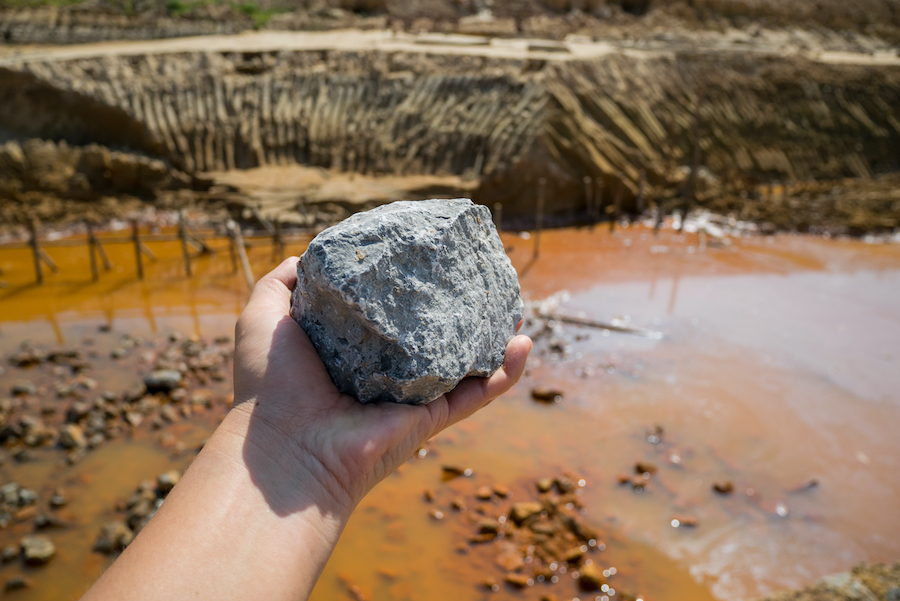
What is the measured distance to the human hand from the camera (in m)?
2.04


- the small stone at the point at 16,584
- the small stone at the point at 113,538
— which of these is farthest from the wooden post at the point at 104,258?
the small stone at the point at 16,584

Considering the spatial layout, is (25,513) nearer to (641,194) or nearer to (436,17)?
(641,194)

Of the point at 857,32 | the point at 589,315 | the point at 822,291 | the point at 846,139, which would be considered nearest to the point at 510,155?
the point at 589,315

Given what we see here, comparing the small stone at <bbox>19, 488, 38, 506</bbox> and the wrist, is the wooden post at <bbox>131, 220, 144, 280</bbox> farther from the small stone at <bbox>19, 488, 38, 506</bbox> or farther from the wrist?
the wrist

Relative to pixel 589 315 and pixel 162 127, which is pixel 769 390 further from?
pixel 162 127

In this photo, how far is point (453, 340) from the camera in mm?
2631

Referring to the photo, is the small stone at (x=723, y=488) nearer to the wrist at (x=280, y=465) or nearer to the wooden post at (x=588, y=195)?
the wrist at (x=280, y=465)

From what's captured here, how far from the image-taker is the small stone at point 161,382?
746 centimetres

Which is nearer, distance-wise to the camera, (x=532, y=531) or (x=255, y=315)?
(x=255, y=315)

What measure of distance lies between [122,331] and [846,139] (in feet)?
62.5

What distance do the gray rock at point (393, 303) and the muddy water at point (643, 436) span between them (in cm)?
321

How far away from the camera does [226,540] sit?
69.5 inches

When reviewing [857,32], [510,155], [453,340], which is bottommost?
[510,155]

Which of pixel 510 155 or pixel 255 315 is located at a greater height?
pixel 255 315
